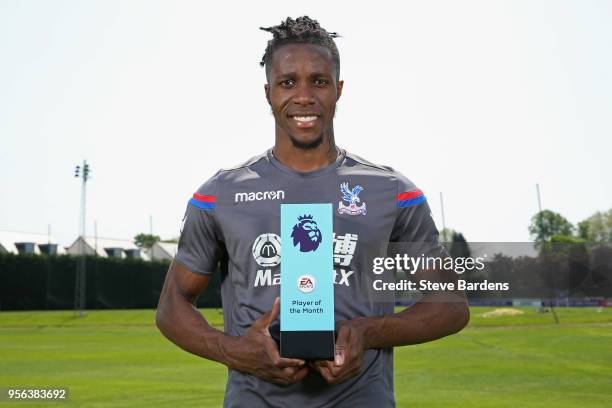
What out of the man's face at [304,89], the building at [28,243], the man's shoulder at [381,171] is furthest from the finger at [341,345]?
the building at [28,243]

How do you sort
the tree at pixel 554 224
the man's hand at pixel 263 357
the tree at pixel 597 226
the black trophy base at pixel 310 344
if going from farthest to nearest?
the tree at pixel 554 224, the tree at pixel 597 226, the man's hand at pixel 263 357, the black trophy base at pixel 310 344

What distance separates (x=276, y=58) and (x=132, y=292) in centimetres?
7436

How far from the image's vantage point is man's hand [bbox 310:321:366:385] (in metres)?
2.98

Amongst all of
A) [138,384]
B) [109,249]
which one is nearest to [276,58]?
[138,384]

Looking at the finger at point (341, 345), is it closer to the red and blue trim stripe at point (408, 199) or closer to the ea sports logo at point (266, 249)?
the ea sports logo at point (266, 249)

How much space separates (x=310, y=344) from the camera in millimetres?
2924

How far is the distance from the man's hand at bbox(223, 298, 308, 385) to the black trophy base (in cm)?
5

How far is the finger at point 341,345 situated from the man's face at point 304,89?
3.28 ft

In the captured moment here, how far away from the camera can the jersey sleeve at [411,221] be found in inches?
146

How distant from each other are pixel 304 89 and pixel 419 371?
17.7 metres

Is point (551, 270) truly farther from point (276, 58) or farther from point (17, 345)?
point (276, 58)

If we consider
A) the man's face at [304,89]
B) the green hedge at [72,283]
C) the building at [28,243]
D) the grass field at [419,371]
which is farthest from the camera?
the building at [28,243]

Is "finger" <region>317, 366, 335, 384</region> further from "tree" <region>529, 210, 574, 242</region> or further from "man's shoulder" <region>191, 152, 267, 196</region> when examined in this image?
"tree" <region>529, 210, 574, 242</region>

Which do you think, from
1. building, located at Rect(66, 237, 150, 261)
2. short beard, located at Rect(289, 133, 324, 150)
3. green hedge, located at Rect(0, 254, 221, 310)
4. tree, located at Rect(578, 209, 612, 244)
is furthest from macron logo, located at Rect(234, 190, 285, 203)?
tree, located at Rect(578, 209, 612, 244)
